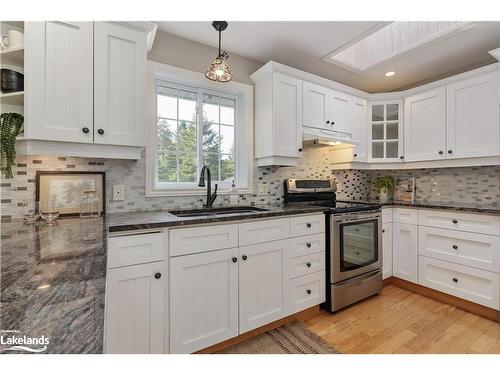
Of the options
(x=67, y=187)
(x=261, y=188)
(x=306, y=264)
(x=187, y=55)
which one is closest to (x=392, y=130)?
(x=261, y=188)

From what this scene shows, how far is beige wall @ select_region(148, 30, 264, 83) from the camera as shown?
1.98 m

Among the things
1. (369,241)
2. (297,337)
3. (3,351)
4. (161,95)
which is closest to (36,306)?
(3,351)

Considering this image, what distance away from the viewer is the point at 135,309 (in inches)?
52.1

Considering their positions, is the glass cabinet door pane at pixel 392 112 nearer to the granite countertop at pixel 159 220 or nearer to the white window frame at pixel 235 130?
the white window frame at pixel 235 130

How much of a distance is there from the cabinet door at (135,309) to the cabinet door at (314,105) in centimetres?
189

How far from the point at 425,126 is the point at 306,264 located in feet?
6.82

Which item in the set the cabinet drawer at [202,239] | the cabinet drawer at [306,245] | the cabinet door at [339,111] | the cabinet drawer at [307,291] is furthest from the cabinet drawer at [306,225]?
the cabinet door at [339,111]

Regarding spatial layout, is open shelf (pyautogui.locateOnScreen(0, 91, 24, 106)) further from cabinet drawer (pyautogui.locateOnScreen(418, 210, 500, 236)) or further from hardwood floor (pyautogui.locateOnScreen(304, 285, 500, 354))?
cabinet drawer (pyautogui.locateOnScreen(418, 210, 500, 236))

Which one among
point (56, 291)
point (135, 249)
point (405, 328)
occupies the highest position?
point (56, 291)

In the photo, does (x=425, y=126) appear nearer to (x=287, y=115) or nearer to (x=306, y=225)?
(x=287, y=115)

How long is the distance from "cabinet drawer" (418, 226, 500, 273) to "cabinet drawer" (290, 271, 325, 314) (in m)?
1.24

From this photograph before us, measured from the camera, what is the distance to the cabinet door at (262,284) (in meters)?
1.68

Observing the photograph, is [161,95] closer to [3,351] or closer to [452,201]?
[3,351]

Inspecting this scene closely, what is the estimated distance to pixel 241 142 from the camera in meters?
2.44
